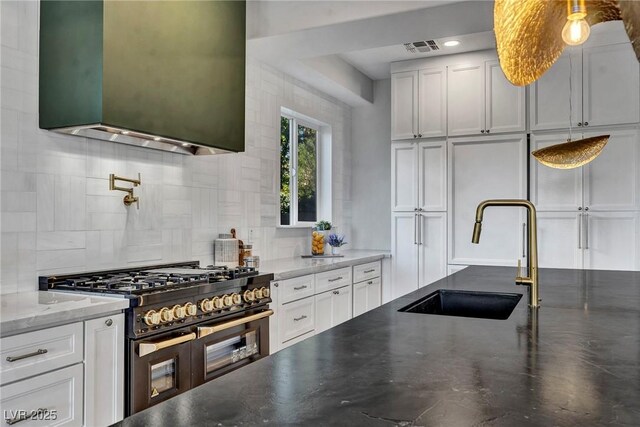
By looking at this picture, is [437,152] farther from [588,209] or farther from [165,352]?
[165,352]

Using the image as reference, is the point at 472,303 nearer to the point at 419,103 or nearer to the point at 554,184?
the point at 554,184

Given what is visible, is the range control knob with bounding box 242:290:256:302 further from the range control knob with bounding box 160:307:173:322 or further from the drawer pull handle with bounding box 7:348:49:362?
the drawer pull handle with bounding box 7:348:49:362

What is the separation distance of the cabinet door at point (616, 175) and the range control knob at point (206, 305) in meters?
3.34

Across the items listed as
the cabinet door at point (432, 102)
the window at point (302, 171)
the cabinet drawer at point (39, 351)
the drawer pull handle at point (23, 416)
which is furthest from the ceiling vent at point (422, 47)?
the drawer pull handle at point (23, 416)

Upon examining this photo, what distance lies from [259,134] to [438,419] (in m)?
3.50

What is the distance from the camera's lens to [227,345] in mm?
2738

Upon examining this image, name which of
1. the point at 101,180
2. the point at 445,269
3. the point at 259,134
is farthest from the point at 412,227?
the point at 101,180

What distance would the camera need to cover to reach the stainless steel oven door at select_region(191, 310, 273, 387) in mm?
2490

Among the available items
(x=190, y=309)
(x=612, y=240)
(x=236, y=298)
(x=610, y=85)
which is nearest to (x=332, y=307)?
(x=236, y=298)

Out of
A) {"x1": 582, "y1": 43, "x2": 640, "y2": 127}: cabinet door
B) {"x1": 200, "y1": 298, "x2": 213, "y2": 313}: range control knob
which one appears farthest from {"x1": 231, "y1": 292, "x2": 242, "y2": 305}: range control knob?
{"x1": 582, "y1": 43, "x2": 640, "y2": 127}: cabinet door

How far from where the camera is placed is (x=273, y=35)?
11.0ft

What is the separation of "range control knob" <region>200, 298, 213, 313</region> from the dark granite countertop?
1.17 metres

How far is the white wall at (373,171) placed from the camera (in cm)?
557

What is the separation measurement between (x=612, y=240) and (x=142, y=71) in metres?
3.85
